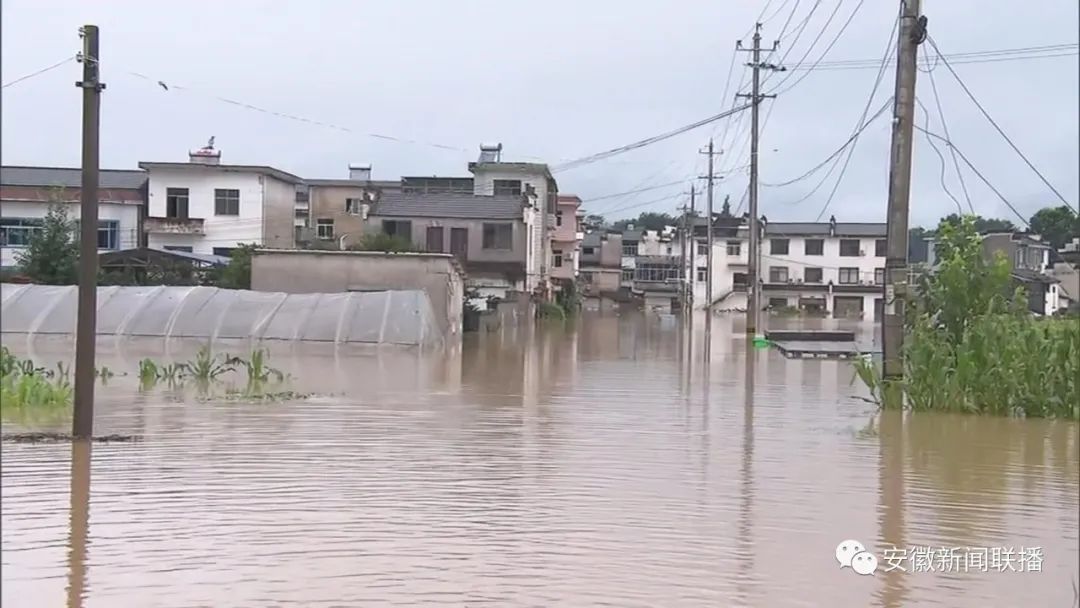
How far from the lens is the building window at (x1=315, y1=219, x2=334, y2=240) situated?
1953 inches

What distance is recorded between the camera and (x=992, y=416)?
12.2 metres

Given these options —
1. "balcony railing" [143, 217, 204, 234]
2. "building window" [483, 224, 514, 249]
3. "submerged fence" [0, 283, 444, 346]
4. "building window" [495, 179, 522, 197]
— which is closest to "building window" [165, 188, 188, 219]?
"balcony railing" [143, 217, 204, 234]

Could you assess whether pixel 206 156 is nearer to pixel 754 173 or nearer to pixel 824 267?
pixel 754 173

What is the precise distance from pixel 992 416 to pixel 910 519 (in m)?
5.63

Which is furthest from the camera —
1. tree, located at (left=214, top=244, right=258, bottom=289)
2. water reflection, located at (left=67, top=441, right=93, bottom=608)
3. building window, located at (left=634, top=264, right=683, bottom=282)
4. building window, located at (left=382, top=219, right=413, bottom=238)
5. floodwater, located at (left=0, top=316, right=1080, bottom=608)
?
building window, located at (left=634, top=264, right=683, bottom=282)

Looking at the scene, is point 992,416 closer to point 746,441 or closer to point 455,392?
point 746,441

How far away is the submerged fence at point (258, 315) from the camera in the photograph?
25016mm

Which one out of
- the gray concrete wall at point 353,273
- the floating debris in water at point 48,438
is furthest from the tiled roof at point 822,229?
the floating debris in water at point 48,438

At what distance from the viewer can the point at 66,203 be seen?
18.9 m

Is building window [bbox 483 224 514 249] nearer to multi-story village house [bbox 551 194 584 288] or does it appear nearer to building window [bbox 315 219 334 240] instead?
building window [bbox 315 219 334 240]

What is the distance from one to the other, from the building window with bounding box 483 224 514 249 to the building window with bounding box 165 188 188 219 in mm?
11696

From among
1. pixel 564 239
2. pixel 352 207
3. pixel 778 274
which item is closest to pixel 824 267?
pixel 778 274

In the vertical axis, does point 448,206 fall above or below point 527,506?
above

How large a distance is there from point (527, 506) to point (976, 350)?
6962 mm
